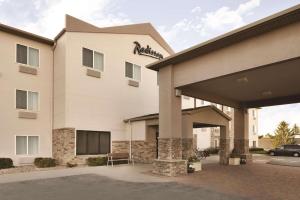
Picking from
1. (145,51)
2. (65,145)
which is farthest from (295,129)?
(65,145)

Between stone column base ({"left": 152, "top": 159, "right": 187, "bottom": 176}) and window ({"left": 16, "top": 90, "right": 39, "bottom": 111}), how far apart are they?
947cm

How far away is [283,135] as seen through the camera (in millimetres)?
50531

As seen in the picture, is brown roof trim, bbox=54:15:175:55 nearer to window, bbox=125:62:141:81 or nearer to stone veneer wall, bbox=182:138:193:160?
window, bbox=125:62:141:81

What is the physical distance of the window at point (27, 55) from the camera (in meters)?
18.8

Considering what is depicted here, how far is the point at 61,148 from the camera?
1875cm

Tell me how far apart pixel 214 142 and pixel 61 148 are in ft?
75.0

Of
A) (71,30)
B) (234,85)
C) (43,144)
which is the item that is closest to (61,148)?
(43,144)

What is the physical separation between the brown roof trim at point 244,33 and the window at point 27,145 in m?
10.5

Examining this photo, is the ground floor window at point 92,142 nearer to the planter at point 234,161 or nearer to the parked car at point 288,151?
the planter at point 234,161

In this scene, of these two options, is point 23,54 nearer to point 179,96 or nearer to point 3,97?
point 3,97

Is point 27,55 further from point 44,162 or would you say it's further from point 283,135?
point 283,135

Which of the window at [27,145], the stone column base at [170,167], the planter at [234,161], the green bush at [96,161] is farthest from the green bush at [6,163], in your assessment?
the planter at [234,161]

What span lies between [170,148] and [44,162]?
326 inches

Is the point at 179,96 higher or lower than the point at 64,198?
higher
